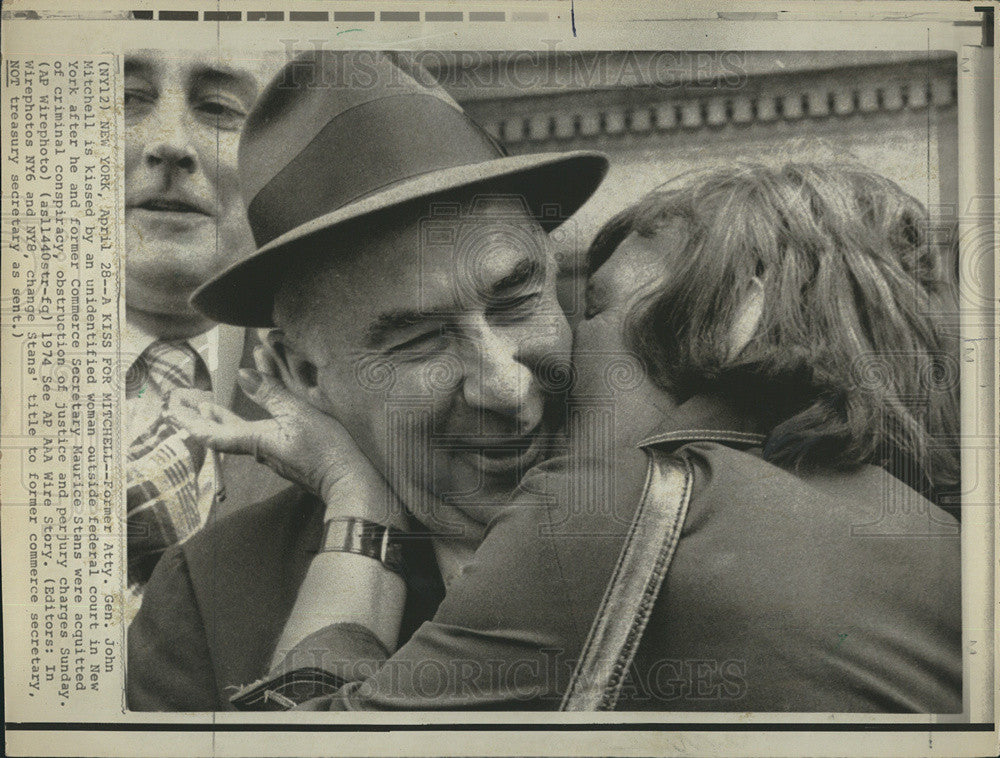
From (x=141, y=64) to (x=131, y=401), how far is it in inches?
35.4

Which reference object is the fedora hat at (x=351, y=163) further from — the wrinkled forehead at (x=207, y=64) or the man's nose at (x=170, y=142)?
the man's nose at (x=170, y=142)

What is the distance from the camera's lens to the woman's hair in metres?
2.40

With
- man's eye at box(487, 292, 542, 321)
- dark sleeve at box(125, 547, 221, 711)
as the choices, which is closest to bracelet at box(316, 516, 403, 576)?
dark sleeve at box(125, 547, 221, 711)

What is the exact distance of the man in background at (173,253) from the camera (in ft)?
8.02

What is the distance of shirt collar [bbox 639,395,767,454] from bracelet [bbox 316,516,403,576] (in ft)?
2.49

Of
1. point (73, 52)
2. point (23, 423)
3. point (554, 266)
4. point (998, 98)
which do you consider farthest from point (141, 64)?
point (998, 98)

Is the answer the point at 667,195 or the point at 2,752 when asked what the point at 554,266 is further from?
the point at 2,752

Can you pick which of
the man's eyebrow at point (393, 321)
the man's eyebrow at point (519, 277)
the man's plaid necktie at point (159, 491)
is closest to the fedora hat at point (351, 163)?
the man's eyebrow at point (519, 277)

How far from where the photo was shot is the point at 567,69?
248 cm

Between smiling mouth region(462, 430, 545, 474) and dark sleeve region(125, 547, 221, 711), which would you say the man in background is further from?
smiling mouth region(462, 430, 545, 474)

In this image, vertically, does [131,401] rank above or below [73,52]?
below

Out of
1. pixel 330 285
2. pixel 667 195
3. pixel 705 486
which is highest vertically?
pixel 667 195

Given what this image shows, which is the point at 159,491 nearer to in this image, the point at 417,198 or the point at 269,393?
the point at 269,393

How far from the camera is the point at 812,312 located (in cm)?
241
